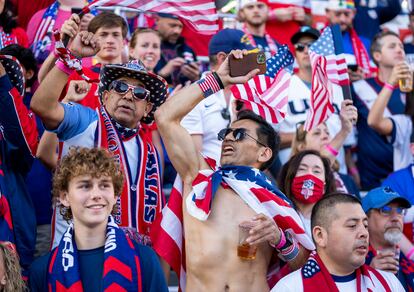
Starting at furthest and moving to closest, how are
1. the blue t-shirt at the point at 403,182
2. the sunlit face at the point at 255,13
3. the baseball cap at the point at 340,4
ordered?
1. the baseball cap at the point at 340,4
2. the sunlit face at the point at 255,13
3. the blue t-shirt at the point at 403,182

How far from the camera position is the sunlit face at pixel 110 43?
7918 mm

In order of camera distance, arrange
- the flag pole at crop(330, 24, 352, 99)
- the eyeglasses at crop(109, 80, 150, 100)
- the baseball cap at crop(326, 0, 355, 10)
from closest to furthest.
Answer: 1. the eyeglasses at crop(109, 80, 150, 100)
2. the flag pole at crop(330, 24, 352, 99)
3. the baseball cap at crop(326, 0, 355, 10)

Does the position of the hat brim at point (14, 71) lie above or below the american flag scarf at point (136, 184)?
above

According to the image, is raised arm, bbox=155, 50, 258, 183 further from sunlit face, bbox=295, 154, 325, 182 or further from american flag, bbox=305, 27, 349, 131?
american flag, bbox=305, 27, 349, 131

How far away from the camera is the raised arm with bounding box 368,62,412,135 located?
30.1ft

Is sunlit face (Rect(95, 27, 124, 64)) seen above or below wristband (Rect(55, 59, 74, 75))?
above

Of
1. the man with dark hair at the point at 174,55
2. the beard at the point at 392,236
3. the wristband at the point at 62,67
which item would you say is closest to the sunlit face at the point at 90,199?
the wristband at the point at 62,67

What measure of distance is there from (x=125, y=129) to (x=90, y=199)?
3.59 feet

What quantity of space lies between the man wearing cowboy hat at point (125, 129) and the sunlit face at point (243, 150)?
1.67 feet

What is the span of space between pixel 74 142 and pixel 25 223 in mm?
603

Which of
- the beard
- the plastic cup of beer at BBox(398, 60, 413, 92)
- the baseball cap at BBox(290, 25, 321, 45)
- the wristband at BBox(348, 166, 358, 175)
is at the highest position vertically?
the baseball cap at BBox(290, 25, 321, 45)


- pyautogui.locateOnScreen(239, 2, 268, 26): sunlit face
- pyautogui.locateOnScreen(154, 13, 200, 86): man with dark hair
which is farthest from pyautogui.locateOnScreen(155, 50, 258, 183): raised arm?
pyautogui.locateOnScreen(239, 2, 268, 26): sunlit face

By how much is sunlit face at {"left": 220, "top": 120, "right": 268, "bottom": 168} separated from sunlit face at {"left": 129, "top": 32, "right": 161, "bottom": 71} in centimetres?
203

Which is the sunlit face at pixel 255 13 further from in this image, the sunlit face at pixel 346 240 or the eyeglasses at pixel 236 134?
the sunlit face at pixel 346 240
